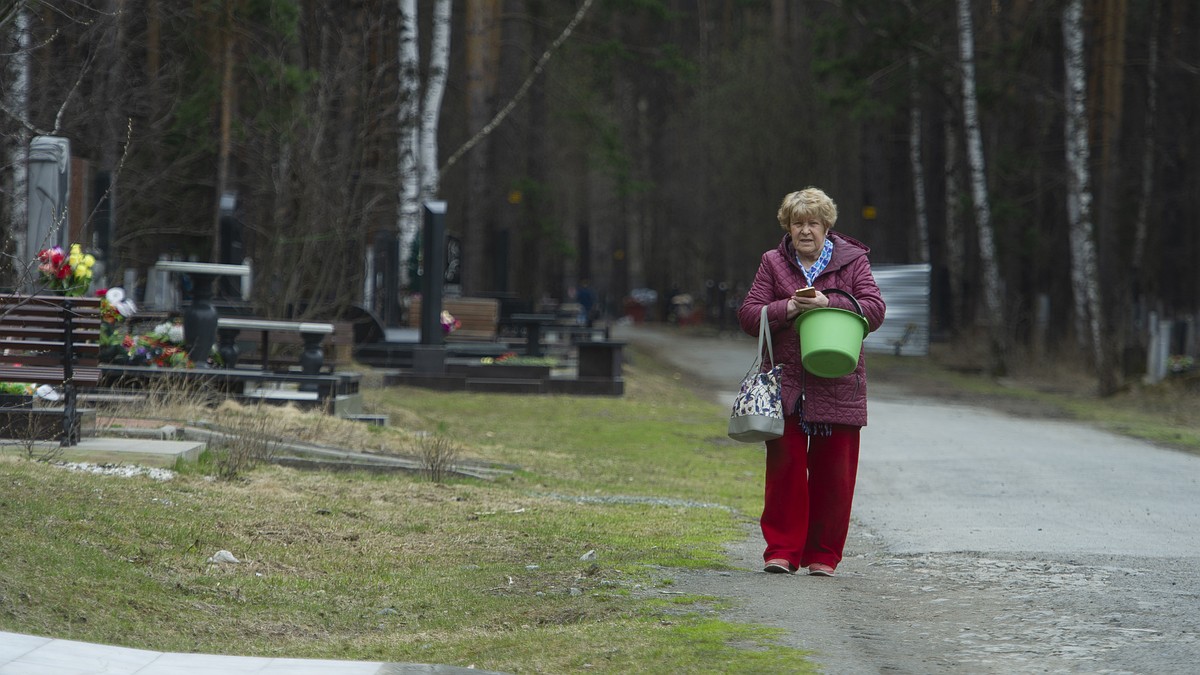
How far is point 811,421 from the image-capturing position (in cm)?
775

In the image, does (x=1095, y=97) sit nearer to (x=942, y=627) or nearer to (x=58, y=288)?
(x=58, y=288)

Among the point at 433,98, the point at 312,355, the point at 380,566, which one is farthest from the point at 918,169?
the point at 380,566

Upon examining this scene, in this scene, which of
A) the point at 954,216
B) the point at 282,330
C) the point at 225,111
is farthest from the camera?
the point at 954,216

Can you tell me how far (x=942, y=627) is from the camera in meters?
6.45

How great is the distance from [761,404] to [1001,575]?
1441mm

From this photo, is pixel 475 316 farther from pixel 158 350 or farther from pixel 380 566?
pixel 380 566

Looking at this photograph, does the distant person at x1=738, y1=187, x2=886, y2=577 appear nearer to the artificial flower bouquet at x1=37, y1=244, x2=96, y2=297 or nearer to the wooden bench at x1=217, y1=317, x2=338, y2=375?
the artificial flower bouquet at x1=37, y1=244, x2=96, y2=297

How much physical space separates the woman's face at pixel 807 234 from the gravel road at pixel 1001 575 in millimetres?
1611

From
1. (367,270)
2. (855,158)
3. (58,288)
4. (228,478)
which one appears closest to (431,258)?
(367,270)

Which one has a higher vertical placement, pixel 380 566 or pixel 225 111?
pixel 225 111

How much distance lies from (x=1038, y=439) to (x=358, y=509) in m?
9.66

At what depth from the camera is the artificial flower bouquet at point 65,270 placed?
1195 centimetres

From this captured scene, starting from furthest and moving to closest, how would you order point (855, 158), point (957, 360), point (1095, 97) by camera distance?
point (855, 158), point (957, 360), point (1095, 97)

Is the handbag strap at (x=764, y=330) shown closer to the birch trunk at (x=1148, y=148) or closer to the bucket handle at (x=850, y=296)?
the bucket handle at (x=850, y=296)
